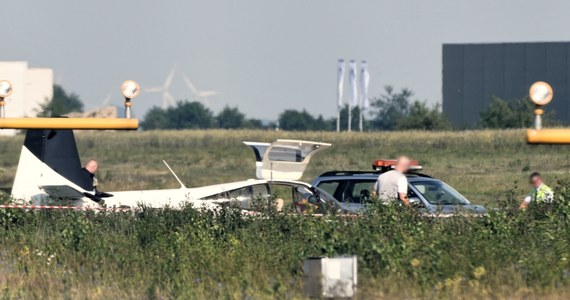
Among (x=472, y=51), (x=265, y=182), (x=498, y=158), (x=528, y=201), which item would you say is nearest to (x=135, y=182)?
(x=498, y=158)

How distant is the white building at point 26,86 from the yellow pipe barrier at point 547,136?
118 m

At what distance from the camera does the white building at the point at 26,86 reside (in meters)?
131

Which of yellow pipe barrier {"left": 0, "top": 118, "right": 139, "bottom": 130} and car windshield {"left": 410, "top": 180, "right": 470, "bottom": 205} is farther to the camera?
car windshield {"left": 410, "top": 180, "right": 470, "bottom": 205}

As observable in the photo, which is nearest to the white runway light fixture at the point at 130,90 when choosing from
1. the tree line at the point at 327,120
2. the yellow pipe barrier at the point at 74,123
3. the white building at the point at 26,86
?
the yellow pipe barrier at the point at 74,123

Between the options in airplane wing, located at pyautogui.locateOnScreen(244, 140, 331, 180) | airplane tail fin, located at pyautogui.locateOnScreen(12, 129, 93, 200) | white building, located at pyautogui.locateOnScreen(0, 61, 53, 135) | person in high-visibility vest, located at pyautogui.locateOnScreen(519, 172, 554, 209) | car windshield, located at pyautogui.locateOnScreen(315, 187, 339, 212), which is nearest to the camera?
person in high-visibility vest, located at pyautogui.locateOnScreen(519, 172, 554, 209)

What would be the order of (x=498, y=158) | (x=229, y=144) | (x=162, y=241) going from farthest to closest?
(x=229, y=144) → (x=498, y=158) → (x=162, y=241)

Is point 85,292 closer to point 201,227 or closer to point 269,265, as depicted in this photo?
point 269,265

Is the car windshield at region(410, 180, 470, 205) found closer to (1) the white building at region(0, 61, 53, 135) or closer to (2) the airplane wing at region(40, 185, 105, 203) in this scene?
(2) the airplane wing at region(40, 185, 105, 203)

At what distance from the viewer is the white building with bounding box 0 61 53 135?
131 meters

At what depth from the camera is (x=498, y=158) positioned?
5306cm

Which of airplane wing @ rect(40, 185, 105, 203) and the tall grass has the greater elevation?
airplane wing @ rect(40, 185, 105, 203)

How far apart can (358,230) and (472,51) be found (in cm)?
9215

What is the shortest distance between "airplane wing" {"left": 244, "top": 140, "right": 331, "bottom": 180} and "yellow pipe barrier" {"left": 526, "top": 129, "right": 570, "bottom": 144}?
8599 mm

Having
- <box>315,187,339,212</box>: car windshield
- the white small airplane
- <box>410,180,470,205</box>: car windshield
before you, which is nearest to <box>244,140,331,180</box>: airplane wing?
the white small airplane
